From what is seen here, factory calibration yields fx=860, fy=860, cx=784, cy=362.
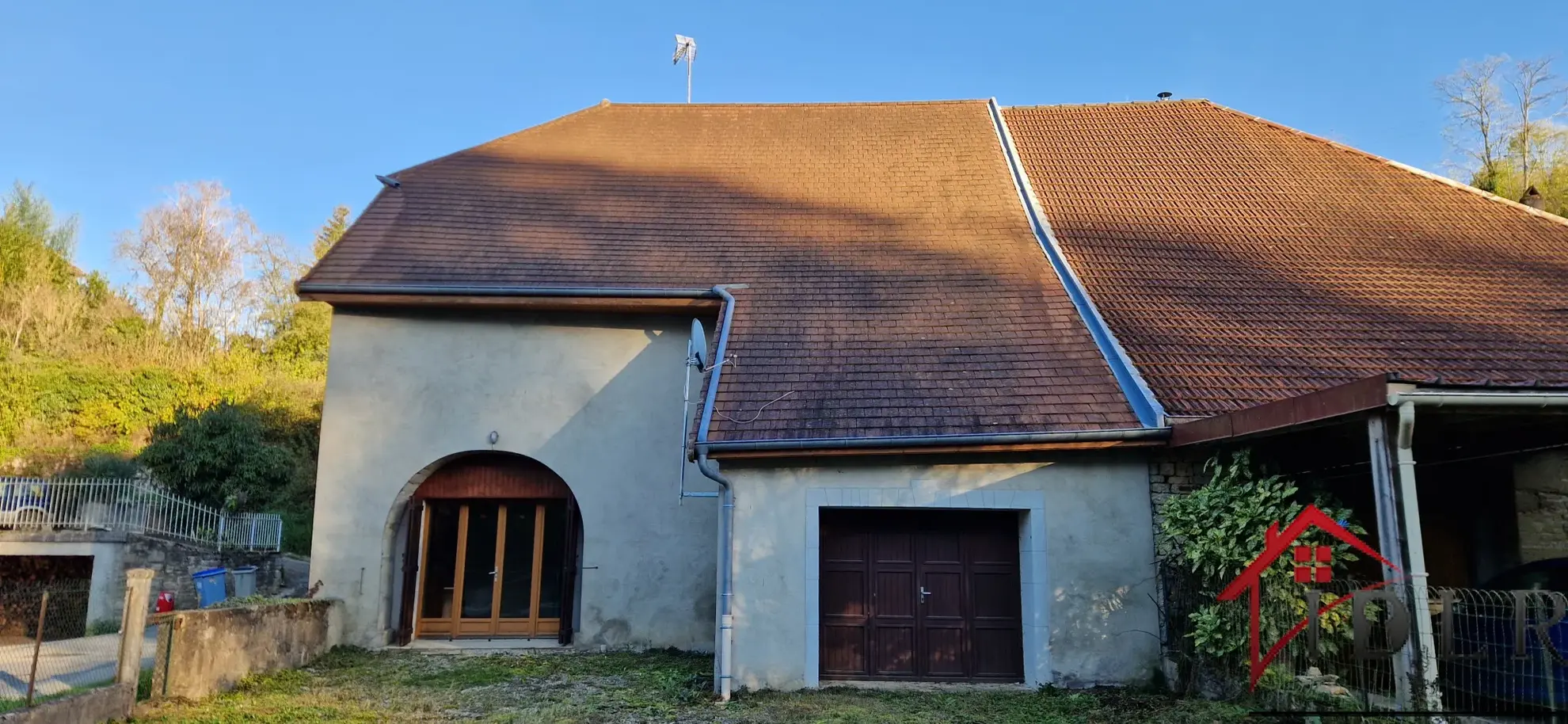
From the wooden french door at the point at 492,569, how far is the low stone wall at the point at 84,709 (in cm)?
415

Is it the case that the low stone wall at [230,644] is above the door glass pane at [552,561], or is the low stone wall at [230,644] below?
below

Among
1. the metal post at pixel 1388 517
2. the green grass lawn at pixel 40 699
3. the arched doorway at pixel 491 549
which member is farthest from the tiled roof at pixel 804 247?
the green grass lawn at pixel 40 699

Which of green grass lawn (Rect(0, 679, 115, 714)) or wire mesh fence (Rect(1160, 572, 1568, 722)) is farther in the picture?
green grass lawn (Rect(0, 679, 115, 714))

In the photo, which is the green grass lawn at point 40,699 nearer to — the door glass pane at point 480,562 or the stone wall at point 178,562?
the door glass pane at point 480,562

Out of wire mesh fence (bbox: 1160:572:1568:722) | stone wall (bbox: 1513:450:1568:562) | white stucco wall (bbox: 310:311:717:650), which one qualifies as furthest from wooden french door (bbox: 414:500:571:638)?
stone wall (bbox: 1513:450:1568:562)

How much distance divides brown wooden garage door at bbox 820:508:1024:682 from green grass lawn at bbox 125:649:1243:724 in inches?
17.1

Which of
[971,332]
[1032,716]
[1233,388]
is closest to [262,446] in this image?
[971,332]

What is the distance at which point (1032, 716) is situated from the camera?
6801 millimetres

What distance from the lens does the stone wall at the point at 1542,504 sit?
783 centimetres

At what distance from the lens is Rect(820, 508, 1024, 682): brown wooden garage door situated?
8227mm

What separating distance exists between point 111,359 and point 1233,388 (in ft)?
82.2

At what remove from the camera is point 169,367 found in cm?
2184

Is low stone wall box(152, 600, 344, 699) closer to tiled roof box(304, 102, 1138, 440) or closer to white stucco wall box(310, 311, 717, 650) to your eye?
white stucco wall box(310, 311, 717, 650)

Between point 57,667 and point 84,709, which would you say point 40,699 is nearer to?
point 84,709
